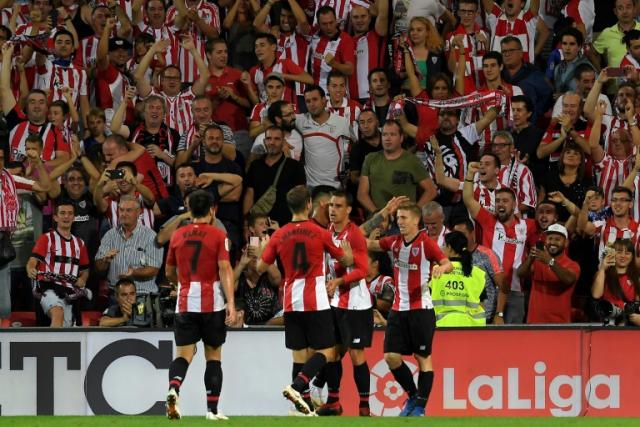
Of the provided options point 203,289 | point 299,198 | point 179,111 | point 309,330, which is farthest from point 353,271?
point 179,111

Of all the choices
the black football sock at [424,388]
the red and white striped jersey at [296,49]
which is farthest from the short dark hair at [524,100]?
the black football sock at [424,388]

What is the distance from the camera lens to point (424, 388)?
484 inches

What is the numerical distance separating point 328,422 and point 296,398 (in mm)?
337

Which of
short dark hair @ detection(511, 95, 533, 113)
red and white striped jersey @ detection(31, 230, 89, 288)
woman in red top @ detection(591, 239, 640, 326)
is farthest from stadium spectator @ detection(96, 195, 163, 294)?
woman in red top @ detection(591, 239, 640, 326)

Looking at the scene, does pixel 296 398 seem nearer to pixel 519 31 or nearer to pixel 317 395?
pixel 317 395

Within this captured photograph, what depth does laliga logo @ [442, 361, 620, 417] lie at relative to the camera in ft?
45.2

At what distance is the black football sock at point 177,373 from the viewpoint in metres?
11.1

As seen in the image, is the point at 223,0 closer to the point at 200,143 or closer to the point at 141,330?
the point at 200,143

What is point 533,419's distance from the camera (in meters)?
11.6

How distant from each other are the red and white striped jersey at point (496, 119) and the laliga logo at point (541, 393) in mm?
3337

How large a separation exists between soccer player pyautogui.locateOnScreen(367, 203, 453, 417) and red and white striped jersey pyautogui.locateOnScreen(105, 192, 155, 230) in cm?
414

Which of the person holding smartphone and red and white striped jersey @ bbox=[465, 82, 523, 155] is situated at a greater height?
red and white striped jersey @ bbox=[465, 82, 523, 155]

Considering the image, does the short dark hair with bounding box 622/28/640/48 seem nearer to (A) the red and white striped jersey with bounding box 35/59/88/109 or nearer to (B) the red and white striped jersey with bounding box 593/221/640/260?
(B) the red and white striped jersey with bounding box 593/221/640/260

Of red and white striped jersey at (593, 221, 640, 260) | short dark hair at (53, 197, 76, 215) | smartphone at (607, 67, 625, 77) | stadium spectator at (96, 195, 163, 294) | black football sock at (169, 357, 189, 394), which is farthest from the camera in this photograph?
smartphone at (607, 67, 625, 77)
